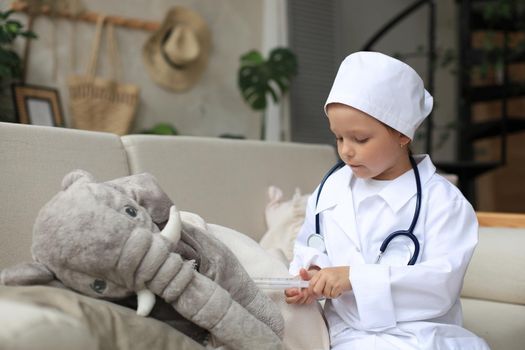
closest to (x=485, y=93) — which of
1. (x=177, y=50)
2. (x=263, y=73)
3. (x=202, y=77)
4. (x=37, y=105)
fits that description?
(x=263, y=73)

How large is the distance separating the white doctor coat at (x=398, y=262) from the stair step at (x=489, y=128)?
14.8 ft

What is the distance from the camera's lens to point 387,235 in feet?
5.09

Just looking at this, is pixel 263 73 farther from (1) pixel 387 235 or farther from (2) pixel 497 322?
(1) pixel 387 235

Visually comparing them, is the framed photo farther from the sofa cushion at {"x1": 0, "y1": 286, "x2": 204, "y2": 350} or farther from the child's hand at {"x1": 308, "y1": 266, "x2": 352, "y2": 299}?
the sofa cushion at {"x1": 0, "y1": 286, "x2": 204, "y2": 350}

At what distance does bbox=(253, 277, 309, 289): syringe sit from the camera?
57.4 inches

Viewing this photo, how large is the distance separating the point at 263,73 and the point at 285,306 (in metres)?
3.36

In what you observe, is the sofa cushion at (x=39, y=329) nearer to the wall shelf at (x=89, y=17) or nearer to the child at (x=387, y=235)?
the child at (x=387, y=235)

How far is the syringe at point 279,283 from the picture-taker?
146 centimetres

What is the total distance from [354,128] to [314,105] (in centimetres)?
392

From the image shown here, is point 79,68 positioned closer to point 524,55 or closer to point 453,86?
point 524,55

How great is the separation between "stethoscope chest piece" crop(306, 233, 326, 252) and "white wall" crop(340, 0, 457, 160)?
429 centimetres

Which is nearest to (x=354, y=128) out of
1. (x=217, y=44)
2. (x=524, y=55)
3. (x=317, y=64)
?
(x=217, y=44)

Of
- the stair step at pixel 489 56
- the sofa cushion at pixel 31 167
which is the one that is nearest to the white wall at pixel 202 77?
the stair step at pixel 489 56

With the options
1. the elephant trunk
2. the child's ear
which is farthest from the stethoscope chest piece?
the elephant trunk
